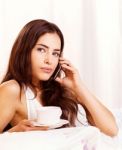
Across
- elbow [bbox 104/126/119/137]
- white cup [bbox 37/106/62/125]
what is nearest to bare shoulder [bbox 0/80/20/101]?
white cup [bbox 37/106/62/125]

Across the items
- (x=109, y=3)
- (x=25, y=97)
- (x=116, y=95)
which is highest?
(x=109, y=3)

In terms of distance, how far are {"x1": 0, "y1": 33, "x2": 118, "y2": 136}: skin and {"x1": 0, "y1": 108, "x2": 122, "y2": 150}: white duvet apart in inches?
5.5

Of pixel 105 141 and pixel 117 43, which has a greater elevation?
pixel 117 43

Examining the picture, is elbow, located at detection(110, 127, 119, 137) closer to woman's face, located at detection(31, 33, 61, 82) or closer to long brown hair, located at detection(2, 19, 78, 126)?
long brown hair, located at detection(2, 19, 78, 126)

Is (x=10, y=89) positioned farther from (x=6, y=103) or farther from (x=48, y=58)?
(x=48, y=58)

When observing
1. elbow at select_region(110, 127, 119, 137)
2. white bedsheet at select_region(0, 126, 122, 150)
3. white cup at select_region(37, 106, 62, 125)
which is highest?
white cup at select_region(37, 106, 62, 125)

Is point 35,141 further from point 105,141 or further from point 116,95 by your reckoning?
point 116,95

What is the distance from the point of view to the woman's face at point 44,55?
1603mm

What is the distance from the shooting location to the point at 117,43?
2.60 metres

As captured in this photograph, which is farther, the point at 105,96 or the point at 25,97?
the point at 105,96

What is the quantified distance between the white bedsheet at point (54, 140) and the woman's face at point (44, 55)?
0.44 m

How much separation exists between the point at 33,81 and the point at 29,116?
204 mm

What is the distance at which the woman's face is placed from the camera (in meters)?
1.60

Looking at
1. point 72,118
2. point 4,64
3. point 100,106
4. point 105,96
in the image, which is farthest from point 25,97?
point 105,96
